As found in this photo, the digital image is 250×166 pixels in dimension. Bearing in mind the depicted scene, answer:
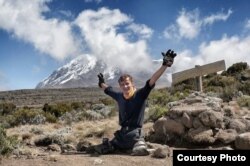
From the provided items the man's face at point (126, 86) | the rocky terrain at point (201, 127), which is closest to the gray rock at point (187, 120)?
the rocky terrain at point (201, 127)

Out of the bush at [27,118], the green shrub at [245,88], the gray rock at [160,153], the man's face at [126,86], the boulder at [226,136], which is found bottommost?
the gray rock at [160,153]

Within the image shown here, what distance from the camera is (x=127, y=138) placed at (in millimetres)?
8477

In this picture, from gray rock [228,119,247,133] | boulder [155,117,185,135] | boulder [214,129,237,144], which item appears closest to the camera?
boulder [214,129,237,144]

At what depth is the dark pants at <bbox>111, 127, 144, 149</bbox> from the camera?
8.42 meters

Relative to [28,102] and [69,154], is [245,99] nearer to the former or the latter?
[69,154]

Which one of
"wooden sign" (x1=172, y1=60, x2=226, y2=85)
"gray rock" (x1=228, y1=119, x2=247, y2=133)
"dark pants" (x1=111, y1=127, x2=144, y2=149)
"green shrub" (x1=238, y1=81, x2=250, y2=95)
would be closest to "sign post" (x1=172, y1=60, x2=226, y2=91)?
"wooden sign" (x1=172, y1=60, x2=226, y2=85)

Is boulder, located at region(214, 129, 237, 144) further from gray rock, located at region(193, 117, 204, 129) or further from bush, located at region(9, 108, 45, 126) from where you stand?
bush, located at region(9, 108, 45, 126)

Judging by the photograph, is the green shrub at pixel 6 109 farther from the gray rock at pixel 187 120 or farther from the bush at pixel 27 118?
the gray rock at pixel 187 120

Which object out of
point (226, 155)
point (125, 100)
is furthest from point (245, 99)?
point (226, 155)

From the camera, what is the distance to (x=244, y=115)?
36.9 feet

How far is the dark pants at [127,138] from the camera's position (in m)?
8.42

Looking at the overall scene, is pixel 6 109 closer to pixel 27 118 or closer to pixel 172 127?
pixel 27 118

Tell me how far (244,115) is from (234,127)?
5.35 ft

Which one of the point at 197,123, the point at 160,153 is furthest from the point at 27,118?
the point at 160,153
